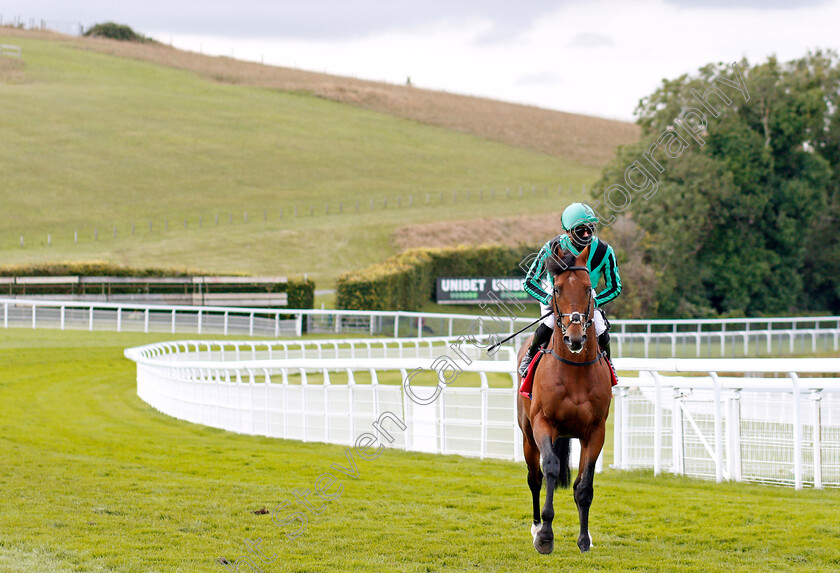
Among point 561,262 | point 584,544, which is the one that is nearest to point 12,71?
point 561,262

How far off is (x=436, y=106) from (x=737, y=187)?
1930 inches

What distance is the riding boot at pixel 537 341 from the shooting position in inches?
→ 276

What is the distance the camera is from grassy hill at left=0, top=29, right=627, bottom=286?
159 ft

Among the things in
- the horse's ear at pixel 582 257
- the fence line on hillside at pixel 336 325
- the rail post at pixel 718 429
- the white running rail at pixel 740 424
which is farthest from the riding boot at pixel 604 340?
the fence line on hillside at pixel 336 325

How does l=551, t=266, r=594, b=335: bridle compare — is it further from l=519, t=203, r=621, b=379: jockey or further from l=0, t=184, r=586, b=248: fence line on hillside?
l=0, t=184, r=586, b=248: fence line on hillside

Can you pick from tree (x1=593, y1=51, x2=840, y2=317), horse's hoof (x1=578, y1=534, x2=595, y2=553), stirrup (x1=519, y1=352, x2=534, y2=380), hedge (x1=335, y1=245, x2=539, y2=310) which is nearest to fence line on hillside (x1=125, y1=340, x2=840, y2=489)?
stirrup (x1=519, y1=352, x2=534, y2=380)

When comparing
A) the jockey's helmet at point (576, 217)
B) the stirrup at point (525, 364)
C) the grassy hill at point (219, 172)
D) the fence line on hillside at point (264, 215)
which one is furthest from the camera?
the fence line on hillside at point (264, 215)

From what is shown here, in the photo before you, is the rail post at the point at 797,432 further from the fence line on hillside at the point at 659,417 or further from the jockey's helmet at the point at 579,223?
the jockey's helmet at the point at 579,223

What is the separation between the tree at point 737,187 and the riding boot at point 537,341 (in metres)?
33.9

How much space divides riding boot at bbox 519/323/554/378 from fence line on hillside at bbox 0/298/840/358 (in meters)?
22.3

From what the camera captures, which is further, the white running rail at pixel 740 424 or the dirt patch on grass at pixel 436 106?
the dirt patch on grass at pixel 436 106

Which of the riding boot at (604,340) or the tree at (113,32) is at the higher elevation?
the tree at (113,32)

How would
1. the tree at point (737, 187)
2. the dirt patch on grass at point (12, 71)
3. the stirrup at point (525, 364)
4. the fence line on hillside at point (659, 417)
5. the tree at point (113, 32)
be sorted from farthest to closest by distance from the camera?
1. the tree at point (113, 32)
2. the dirt patch on grass at point (12, 71)
3. the tree at point (737, 187)
4. the fence line on hillside at point (659, 417)
5. the stirrup at point (525, 364)

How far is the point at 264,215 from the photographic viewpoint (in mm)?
55188
